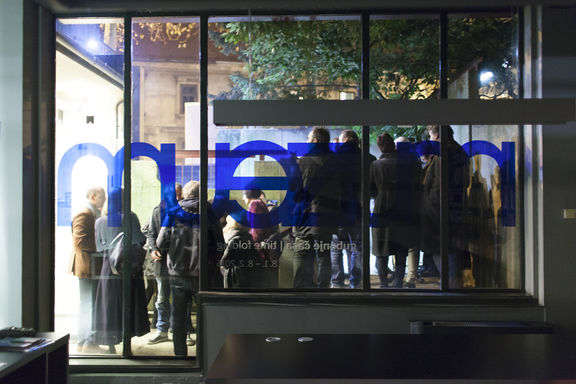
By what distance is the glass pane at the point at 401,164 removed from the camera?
514cm

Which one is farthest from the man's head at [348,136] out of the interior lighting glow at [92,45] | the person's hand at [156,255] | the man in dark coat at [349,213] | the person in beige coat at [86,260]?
the interior lighting glow at [92,45]

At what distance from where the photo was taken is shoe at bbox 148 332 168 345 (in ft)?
17.4

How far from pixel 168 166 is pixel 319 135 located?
1.50 m

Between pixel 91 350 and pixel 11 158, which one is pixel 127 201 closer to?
pixel 11 158

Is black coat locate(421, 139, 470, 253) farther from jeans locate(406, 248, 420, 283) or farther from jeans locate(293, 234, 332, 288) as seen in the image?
jeans locate(293, 234, 332, 288)

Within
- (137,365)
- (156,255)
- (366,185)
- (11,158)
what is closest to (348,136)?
(366,185)

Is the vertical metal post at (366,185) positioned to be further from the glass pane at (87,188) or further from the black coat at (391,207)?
the glass pane at (87,188)

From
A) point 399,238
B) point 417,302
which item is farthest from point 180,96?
point 417,302

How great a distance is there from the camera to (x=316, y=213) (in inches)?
205

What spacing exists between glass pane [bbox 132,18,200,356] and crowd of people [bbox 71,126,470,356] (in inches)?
0.5

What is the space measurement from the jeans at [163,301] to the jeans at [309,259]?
1.28 metres

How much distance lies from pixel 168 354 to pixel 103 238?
1311 mm

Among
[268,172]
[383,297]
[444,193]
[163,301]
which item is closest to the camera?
[383,297]

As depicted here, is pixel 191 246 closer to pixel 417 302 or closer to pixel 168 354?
pixel 168 354
